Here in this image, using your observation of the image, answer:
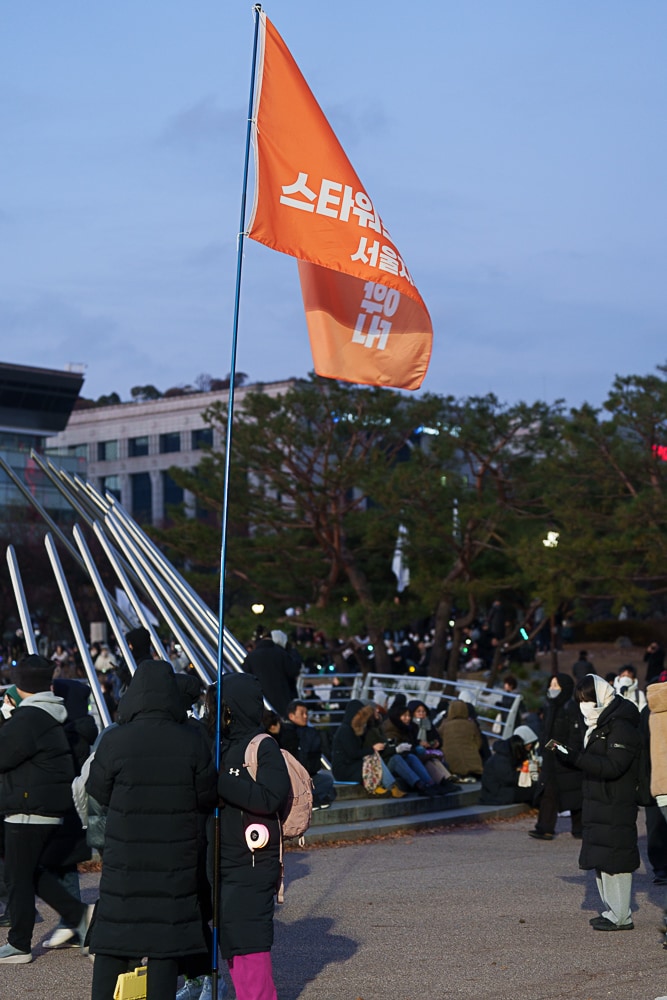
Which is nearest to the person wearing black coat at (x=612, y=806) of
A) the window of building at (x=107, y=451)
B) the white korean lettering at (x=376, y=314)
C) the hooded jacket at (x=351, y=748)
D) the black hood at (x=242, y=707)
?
the white korean lettering at (x=376, y=314)

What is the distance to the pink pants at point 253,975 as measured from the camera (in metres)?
5.21

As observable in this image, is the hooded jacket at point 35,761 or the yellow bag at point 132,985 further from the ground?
the hooded jacket at point 35,761

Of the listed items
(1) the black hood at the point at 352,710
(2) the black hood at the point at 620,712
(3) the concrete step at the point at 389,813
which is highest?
(2) the black hood at the point at 620,712

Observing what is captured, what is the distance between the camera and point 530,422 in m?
30.8

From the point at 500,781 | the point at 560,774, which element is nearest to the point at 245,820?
the point at 560,774

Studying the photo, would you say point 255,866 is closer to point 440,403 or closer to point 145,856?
point 145,856

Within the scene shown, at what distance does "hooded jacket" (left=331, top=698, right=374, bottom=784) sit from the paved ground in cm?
308

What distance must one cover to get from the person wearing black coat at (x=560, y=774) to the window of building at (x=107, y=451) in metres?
78.4

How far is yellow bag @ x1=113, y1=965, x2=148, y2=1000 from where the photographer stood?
4.97 meters

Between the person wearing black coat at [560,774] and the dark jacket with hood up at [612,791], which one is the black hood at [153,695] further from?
the person wearing black coat at [560,774]

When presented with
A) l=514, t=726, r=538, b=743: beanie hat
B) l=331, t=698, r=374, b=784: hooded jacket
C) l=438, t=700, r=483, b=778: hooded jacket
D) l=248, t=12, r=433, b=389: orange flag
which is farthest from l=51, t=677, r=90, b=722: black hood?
l=438, t=700, r=483, b=778: hooded jacket

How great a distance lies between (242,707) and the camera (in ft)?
17.4

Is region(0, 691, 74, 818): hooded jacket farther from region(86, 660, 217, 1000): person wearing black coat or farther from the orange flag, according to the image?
the orange flag

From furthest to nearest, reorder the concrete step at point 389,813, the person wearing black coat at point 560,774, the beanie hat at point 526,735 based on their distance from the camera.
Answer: the beanie hat at point 526,735, the concrete step at point 389,813, the person wearing black coat at point 560,774
